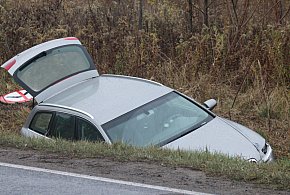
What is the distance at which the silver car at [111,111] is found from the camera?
8164mm

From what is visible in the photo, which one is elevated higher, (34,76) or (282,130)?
(34,76)

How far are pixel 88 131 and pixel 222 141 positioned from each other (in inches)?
70.5

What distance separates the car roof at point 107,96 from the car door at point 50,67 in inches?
5.7

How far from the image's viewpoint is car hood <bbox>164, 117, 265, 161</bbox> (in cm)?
783

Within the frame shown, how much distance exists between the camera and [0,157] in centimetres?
754

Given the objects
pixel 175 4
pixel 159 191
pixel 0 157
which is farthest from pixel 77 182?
pixel 175 4

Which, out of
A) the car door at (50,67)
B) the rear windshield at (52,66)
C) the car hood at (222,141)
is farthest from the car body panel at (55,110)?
the car hood at (222,141)

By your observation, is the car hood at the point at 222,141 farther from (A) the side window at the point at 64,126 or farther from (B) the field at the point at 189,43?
(B) the field at the point at 189,43

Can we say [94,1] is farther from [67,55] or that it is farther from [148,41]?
[67,55]

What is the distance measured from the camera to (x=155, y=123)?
847 cm

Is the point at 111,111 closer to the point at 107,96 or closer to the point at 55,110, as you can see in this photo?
the point at 107,96

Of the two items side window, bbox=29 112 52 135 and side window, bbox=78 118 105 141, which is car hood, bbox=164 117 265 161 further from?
side window, bbox=29 112 52 135

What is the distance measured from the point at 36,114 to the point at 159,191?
364 centimetres

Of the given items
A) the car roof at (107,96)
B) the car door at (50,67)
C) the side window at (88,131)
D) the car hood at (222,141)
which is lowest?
the car hood at (222,141)
